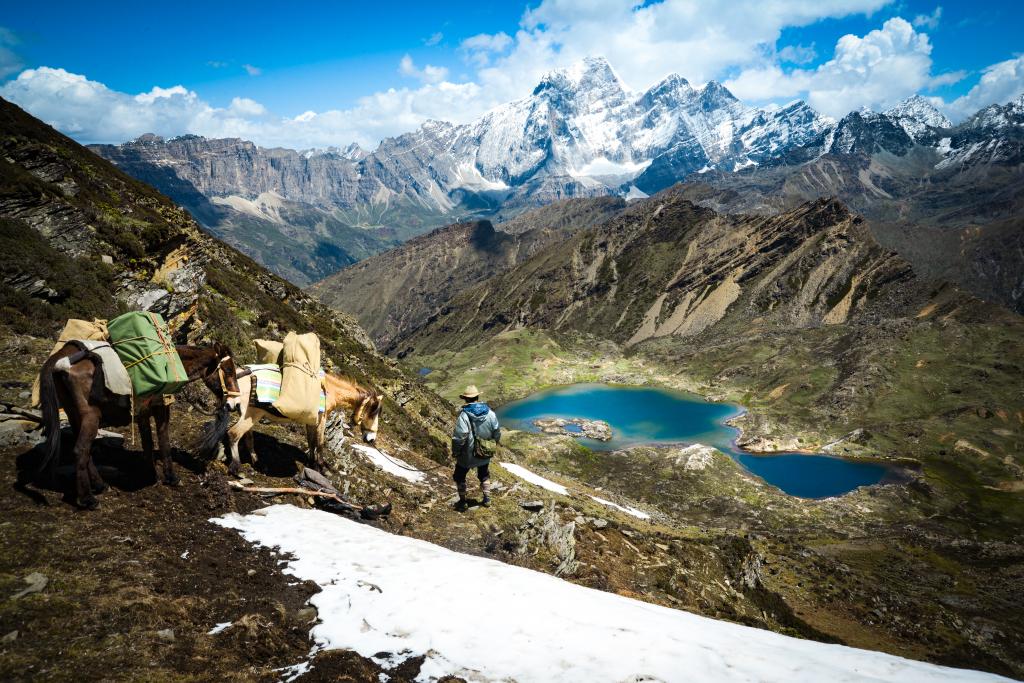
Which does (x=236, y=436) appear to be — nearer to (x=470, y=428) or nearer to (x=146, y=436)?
(x=146, y=436)

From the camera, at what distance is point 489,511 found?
699 inches

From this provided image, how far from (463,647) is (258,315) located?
97.4 ft

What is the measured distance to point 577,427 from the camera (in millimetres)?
115062

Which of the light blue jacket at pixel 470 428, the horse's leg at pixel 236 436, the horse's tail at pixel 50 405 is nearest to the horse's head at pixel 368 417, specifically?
the light blue jacket at pixel 470 428

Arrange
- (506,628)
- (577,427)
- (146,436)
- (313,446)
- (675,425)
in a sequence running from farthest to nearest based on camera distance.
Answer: (675,425)
(577,427)
(313,446)
(146,436)
(506,628)

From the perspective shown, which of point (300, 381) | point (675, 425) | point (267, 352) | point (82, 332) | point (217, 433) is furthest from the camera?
point (675, 425)

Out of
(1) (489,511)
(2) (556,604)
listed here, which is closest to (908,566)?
(1) (489,511)

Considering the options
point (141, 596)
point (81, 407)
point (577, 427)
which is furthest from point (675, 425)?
point (141, 596)

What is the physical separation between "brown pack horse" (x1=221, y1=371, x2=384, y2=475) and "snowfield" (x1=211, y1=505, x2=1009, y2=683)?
2.68m

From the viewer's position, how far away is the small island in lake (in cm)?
10931

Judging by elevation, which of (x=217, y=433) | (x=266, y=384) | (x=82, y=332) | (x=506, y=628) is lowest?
(x=506, y=628)

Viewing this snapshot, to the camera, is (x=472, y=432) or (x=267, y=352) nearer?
(x=267, y=352)

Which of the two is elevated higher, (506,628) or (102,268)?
(102,268)

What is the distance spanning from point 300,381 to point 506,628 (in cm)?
857
